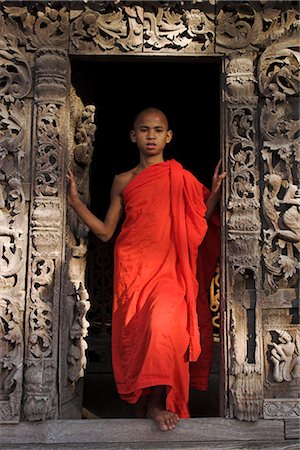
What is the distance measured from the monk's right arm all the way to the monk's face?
385 mm

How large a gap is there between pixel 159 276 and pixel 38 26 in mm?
2018

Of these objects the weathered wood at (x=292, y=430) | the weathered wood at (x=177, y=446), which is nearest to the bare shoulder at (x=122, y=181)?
the weathered wood at (x=177, y=446)

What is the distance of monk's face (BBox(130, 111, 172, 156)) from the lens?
4531 mm

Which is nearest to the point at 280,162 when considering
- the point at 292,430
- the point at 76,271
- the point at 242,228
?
the point at 242,228

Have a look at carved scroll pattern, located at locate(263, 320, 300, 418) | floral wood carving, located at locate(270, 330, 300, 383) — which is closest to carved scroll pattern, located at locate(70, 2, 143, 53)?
carved scroll pattern, located at locate(263, 320, 300, 418)

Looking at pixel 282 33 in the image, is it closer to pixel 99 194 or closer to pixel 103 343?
pixel 99 194

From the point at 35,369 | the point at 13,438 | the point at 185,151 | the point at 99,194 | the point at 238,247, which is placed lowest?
the point at 13,438

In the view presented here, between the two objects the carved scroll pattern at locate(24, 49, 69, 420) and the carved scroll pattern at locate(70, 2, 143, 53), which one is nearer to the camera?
the carved scroll pattern at locate(24, 49, 69, 420)

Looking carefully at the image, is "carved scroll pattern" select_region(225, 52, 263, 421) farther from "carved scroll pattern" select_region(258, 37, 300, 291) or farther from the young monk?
the young monk

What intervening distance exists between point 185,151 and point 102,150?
1.00 metres

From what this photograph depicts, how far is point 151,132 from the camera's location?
453 cm

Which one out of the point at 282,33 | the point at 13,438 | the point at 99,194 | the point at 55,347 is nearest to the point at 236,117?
the point at 282,33

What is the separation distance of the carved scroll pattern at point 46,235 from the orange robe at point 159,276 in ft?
1.63

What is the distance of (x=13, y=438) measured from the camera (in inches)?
154
